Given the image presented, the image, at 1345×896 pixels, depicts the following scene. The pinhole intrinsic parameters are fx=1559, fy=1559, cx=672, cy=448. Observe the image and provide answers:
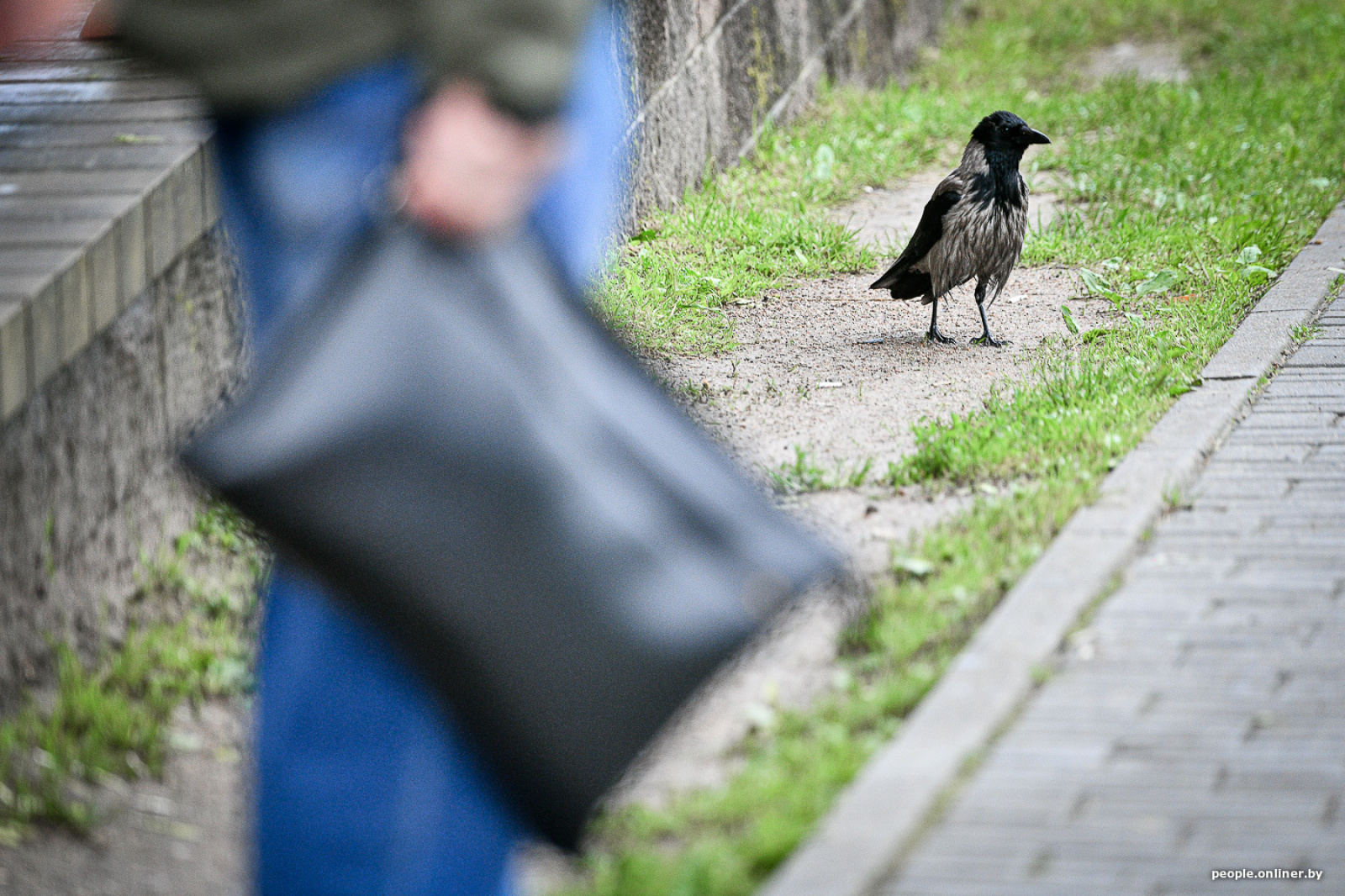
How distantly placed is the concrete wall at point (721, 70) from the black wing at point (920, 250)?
4.96 feet

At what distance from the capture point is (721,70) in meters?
8.48

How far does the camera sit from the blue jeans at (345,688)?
196 centimetres

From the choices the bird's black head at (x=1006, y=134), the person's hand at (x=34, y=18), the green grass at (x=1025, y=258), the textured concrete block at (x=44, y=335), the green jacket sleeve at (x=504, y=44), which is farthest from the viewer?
the bird's black head at (x=1006, y=134)

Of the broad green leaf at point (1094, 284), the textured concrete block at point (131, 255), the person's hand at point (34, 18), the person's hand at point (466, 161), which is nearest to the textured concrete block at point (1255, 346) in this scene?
the broad green leaf at point (1094, 284)

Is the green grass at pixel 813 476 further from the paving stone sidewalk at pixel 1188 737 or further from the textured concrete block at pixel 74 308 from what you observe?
the textured concrete block at pixel 74 308

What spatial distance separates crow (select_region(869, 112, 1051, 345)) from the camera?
595cm

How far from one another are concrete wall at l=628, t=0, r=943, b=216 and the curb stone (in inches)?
124

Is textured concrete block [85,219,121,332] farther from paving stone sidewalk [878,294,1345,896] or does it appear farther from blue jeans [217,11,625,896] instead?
paving stone sidewalk [878,294,1345,896]

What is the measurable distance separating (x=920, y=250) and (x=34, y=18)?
332cm

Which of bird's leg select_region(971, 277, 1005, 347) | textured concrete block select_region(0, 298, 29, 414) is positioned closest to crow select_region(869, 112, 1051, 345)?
bird's leg select_region(971, 277, 1005, 347)

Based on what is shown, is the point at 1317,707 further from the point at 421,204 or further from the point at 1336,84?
the point at 1336,84

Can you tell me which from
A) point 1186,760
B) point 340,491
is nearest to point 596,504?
point 340,491

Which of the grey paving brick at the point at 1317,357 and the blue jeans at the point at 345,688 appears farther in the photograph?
the grey paving brick at the point at 1317,357

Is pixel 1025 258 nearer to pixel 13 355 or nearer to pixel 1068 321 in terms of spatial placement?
pixel 1068 321
